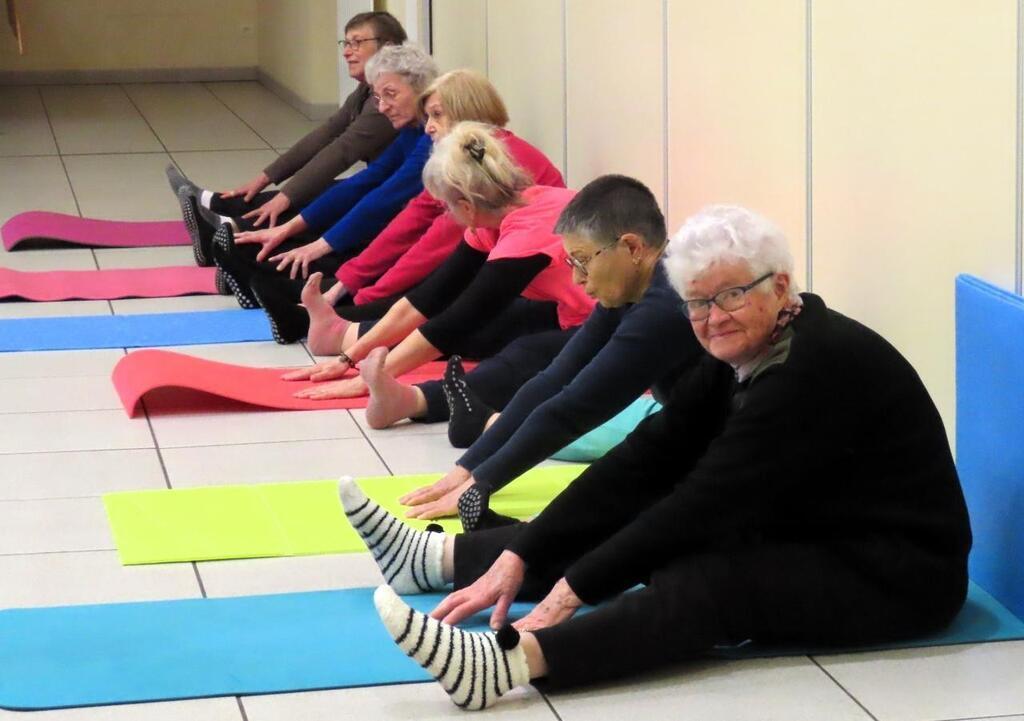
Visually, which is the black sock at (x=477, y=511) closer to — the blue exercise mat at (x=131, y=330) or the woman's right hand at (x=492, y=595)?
the woman's right hand at (x=492, y=595)

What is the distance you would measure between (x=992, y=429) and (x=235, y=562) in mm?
1514

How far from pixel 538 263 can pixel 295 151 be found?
325 cm

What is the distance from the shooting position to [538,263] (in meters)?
4.25

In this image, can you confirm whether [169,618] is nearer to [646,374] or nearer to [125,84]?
[646,374]

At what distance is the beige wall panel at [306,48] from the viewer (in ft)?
35.9

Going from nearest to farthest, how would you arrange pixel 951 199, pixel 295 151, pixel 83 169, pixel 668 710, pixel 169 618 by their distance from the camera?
1. pixel 668 710
2. pixel 169 618
3. pixel 951 199
4. pixel 295 151
5. pixel 83 169

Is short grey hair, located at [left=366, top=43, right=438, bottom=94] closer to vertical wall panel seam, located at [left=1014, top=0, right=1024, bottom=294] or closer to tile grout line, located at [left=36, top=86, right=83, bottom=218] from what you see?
tile grout line, located at [left=36, top=86, right=83, bottom=218]

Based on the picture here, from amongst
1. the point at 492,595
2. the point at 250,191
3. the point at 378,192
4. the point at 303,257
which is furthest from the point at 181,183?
the point at 492,595

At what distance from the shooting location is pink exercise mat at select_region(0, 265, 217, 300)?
6.33 meters

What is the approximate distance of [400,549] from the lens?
10.2 feet

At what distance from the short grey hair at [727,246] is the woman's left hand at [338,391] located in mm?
2204

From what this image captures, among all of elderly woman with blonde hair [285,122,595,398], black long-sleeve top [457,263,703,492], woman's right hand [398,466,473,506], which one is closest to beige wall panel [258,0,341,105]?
elderly woman with blonde hair [285,122,595,398]

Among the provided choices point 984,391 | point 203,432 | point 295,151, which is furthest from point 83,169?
point 984,391

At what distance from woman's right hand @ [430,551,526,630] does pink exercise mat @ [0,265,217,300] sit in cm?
376
